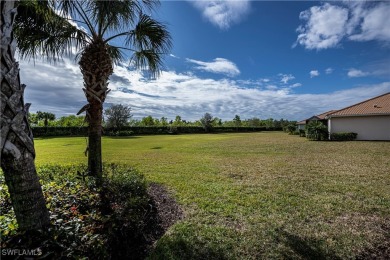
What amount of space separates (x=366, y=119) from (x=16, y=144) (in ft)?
91.3

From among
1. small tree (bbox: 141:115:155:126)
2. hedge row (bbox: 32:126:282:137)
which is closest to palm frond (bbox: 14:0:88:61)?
hedge row (bbox: 32:126:282:137)

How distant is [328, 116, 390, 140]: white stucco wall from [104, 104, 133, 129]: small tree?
3593 cm

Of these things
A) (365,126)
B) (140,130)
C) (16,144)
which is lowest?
(140,130)

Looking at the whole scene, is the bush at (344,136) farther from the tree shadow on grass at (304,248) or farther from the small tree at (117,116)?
the small tree at (117,116)

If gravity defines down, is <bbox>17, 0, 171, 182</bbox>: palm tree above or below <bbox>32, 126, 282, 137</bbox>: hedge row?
above

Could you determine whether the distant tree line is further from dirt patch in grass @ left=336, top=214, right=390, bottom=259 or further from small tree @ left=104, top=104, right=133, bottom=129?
dirt patch in grass @ left=336, top=214, right=390, bottom=259

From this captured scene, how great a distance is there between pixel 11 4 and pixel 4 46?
0.53 meters

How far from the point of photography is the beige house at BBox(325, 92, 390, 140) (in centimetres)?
2125

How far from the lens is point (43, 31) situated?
17.5 ft

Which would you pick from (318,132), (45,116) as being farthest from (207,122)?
(45,116)

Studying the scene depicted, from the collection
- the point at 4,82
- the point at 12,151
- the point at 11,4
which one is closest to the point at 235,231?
the point at 12,151

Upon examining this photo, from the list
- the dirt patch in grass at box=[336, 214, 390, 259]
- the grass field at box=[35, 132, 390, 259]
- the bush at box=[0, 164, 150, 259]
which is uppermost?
the bush at box=[0, 164, 150, 259]

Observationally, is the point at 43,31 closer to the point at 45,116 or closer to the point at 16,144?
the point at 16,144

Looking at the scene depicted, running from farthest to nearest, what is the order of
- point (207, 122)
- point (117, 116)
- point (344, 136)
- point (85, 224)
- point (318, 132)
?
1. point (207, 122)
2. point (117, 116)
3. point (318, 132)
4. point (344, 136)
5. point (85, 224)
